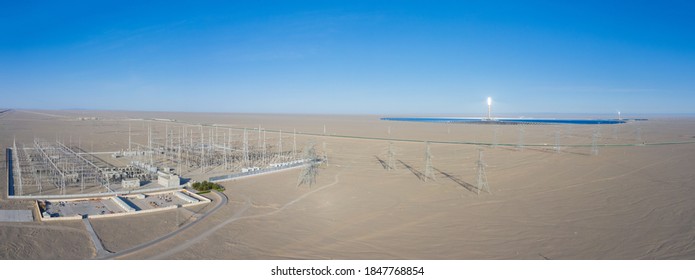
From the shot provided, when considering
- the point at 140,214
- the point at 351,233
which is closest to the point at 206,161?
the point at 140,214

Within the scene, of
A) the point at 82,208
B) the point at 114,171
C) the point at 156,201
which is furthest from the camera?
the point at 114,171

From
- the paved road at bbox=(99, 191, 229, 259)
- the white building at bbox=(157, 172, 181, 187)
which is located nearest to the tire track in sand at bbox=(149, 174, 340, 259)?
the paved road at bbox=(99, 191, 229, 259)

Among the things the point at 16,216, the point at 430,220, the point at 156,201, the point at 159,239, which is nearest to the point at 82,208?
the point at 16,216

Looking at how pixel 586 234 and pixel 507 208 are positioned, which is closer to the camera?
pixel 586 234

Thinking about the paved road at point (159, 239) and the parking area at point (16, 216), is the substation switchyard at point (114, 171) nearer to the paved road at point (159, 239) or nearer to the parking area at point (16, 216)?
the parking area at point (16, 216)

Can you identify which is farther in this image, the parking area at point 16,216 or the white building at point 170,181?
the white building at point 170,181

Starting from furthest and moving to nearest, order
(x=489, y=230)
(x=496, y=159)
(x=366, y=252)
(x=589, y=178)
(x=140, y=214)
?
(x=496, y=159) → (x=589, y=178) → (x=140, y=214) → (x=489, y=230) → (x=366, y=252)

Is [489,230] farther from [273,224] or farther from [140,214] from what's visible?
[140,214]

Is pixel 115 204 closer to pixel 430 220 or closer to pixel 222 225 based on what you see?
pixel 222 225

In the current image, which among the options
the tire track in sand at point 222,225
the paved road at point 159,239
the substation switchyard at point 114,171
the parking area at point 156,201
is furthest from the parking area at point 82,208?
the tire track in sand at point 222,225

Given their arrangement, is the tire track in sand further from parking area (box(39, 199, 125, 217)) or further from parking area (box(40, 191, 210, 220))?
parking area (box(39, 199, 125, 217))

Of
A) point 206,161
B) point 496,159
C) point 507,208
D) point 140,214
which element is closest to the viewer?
point 140,214
